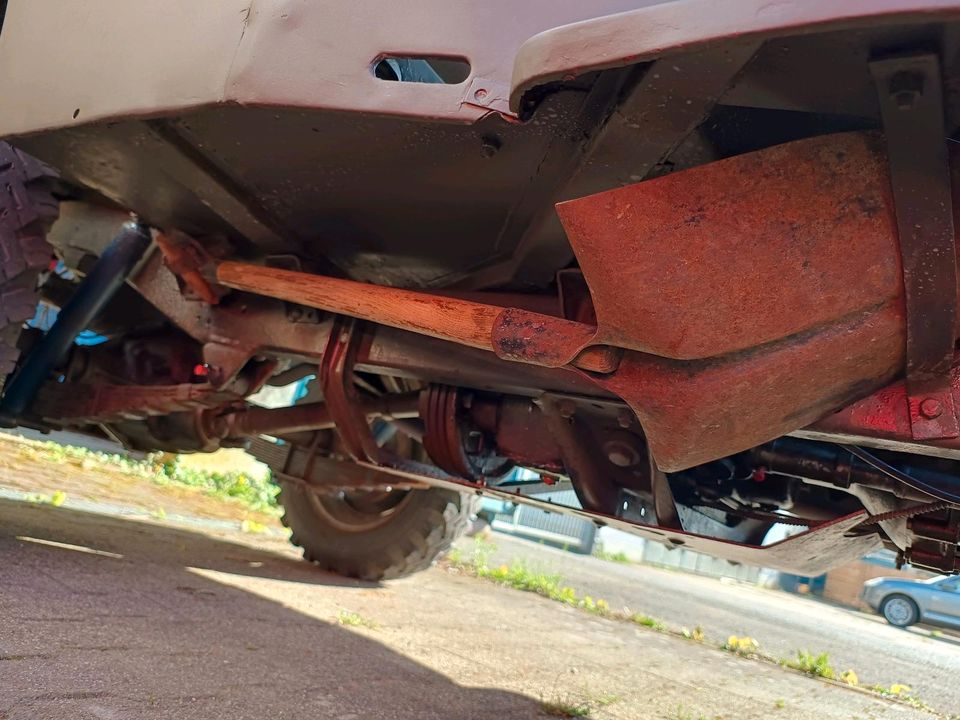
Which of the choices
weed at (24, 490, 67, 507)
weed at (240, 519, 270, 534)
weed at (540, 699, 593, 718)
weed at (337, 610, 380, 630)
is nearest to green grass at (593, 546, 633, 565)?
weed at (240, 519, 270, 534)

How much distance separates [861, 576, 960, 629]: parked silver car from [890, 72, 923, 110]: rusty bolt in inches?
482

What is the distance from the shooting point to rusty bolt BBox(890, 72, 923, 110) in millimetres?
890

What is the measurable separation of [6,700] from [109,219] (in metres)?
1.45

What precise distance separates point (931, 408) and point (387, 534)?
2724mm

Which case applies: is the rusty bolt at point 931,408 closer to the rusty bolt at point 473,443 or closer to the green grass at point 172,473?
the rusty bolt at point 473,443

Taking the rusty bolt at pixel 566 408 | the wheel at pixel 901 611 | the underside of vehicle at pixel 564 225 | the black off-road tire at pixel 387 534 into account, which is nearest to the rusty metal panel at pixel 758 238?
the underside of vehicle at pixel 564 225

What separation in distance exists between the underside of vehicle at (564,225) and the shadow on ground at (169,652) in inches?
22.8

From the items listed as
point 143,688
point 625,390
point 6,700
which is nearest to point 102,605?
point 143,688

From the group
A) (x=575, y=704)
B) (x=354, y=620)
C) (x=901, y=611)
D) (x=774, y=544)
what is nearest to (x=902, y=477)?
(x=774, y=544)

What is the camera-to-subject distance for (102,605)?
2121 millimetres

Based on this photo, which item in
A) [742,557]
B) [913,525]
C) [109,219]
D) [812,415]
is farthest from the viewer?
[109,219]

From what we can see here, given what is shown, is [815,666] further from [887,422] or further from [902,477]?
[887,422]

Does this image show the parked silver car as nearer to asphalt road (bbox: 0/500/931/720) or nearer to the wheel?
the wheel

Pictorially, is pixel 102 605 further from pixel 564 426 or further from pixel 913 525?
pixel 913 525
